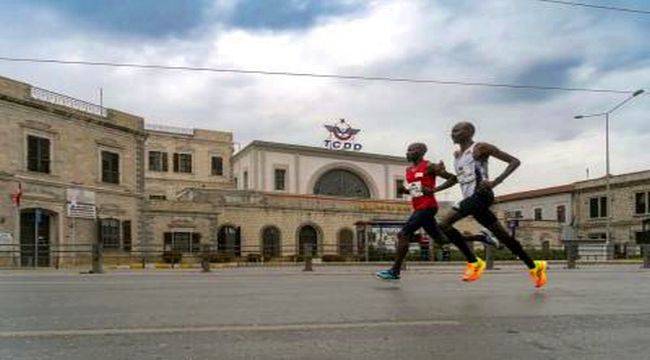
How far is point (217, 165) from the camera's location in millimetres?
72812

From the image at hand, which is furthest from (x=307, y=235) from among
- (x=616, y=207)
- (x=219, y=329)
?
(x=219, y=329)

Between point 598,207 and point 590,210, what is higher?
point 598,207

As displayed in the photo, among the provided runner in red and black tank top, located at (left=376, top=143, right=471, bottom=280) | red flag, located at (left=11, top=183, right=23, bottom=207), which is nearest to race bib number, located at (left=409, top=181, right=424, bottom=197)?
runner in red and black tank top, located at (left=376, top=143, right=471, bottom=280)

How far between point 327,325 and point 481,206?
12.0 feet

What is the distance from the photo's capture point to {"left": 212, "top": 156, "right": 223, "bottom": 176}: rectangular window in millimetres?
72625

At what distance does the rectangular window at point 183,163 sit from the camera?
235ft

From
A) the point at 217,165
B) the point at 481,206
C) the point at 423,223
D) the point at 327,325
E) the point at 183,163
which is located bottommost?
the point at 327,325

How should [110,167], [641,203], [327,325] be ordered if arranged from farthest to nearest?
[641,203]
[110,167]
[327,325]

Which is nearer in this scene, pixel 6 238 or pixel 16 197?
pixel 6 238

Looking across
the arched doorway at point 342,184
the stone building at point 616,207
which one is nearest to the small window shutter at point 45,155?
the arched doorway at point 342,184

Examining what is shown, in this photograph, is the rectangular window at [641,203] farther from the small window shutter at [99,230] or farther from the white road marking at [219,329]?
the white road marking at [219,329]

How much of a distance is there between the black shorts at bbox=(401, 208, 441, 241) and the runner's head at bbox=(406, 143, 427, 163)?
2.23 ft

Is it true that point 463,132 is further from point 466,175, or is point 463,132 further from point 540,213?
point 540,213

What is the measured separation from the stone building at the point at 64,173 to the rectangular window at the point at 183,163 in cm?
2386
